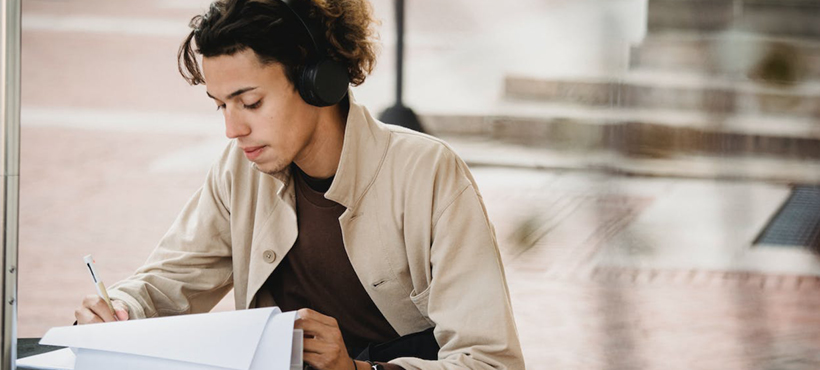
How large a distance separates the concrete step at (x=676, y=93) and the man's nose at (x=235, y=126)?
5.17 meters

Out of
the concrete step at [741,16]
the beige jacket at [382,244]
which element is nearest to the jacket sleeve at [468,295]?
the beige jacket at [382,244]

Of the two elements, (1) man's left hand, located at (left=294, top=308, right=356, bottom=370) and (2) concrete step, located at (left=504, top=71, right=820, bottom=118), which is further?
(2) concrete step, located at (left=504, top=71, right=820, bottom=118)

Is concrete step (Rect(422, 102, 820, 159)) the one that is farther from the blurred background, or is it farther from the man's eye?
the man's eye

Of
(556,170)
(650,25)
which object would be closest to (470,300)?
(556,170)

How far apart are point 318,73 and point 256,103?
11cm

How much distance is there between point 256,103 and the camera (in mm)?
1666

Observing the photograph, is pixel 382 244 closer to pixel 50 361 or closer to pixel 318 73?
pixel 318 73

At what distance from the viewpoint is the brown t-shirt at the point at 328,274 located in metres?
1.79

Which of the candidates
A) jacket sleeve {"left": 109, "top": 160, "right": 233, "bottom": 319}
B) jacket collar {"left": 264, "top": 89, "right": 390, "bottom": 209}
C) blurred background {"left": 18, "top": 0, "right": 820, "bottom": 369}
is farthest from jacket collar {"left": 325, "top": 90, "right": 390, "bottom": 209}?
blurred background {"left": 18, "top": 0, "right": 820, "bottom": 369}

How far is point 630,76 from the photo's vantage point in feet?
22.9

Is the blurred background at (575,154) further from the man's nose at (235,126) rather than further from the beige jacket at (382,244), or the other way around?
the man's nose at (235,126)

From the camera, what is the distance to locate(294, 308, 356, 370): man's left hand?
140 centimetres

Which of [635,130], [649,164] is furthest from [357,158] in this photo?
[635,130]

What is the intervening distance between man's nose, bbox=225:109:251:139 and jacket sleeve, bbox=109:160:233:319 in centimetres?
22
